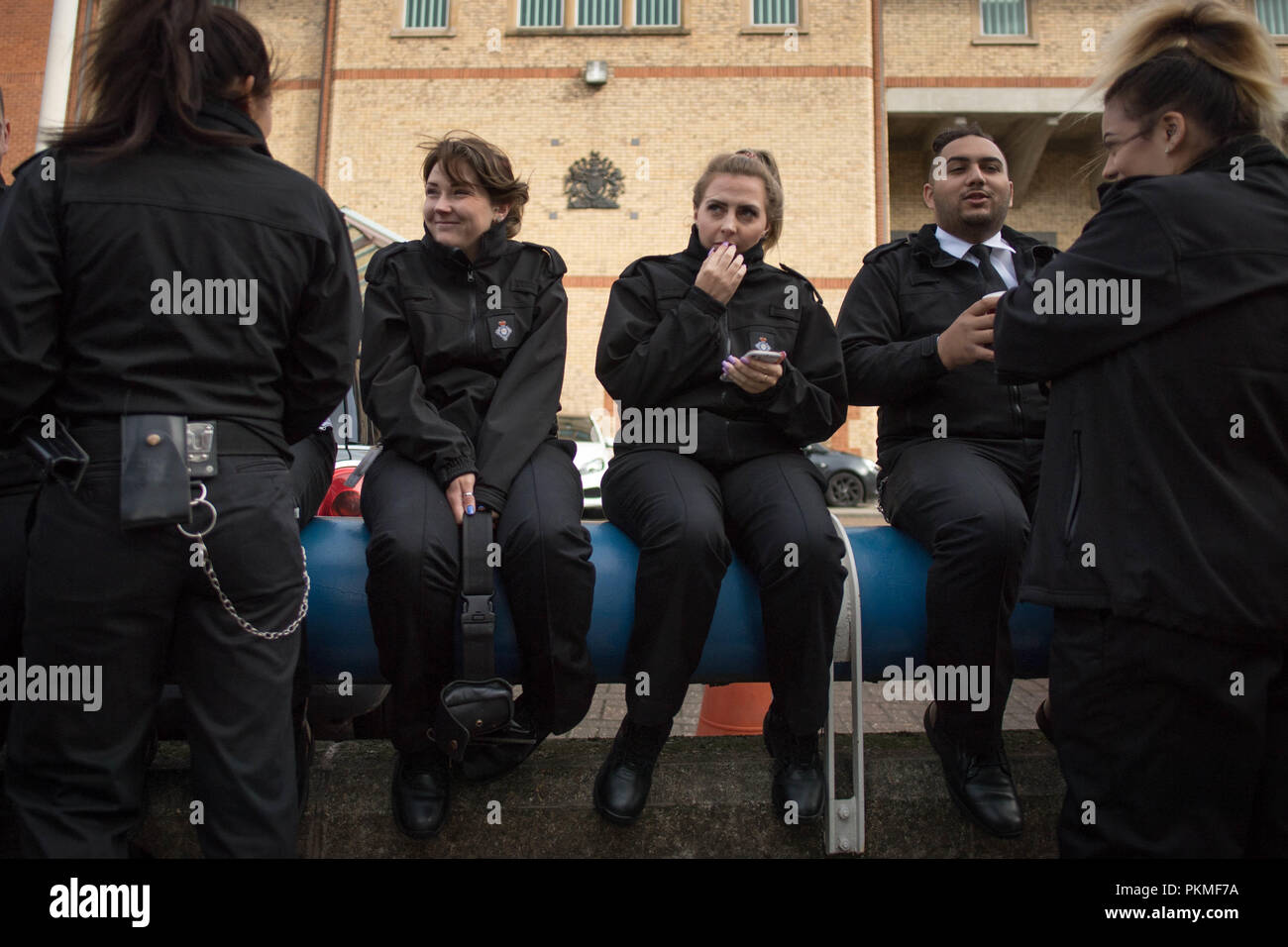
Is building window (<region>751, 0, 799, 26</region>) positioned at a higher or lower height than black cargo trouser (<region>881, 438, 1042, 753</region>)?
higher

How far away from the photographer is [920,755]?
2.36 metres

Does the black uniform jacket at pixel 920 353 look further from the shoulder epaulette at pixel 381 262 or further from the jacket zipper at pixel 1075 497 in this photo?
the shoulder epaulette at pixel 381 262

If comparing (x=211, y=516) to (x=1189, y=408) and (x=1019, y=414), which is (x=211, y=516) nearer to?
(x=1189, y=408)

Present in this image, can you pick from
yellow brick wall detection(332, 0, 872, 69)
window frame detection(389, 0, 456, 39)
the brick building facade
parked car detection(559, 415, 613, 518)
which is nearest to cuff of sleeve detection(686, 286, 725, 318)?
parked car detection(559, 415, 613, 518)

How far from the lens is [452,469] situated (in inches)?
89.8

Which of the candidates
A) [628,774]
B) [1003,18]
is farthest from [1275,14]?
[628,774]

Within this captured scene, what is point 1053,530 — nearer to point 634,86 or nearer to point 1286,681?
point 1286,681

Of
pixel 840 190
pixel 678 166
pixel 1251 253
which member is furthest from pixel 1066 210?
pixel 1251 253

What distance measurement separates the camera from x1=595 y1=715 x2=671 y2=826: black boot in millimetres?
2154

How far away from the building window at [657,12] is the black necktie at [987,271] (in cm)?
1567

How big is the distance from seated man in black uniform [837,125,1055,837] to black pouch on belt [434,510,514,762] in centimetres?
113

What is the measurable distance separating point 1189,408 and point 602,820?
5.29 feet

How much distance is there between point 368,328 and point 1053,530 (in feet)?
6.16
